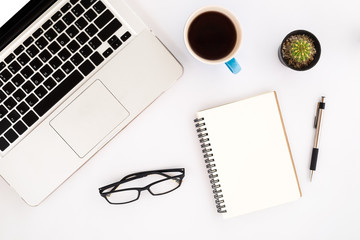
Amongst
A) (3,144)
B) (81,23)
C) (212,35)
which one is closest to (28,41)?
(81,23)

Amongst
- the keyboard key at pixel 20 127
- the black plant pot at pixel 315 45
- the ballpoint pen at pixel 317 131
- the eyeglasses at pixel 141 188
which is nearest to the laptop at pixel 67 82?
the keyboard key at pixel 20 127

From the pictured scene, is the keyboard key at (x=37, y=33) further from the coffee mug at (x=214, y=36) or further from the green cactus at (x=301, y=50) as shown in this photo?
the green cactus at (x=301, y=50)

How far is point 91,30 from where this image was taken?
27.5 inches

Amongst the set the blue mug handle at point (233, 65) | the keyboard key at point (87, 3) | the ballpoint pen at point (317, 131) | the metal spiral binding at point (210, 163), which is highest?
the keyboard key at point (87, 3)

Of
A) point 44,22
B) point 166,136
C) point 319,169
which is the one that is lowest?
point 319,169

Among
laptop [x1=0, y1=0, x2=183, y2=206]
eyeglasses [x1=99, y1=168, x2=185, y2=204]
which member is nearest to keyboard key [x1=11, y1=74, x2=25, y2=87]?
laptop [x1=0, y1=0, x2=183, y2=206]

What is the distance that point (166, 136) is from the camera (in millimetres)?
A: 796

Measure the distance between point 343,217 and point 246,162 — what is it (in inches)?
11.7

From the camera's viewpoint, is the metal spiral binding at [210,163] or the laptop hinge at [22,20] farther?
the metal spiral binding at [210,163]

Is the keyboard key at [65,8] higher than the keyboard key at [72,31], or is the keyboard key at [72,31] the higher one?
the keyboard key at [65,8]

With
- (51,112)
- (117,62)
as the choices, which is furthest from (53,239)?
(117,62)

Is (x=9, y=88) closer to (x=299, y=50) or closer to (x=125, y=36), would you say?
(x=125, y=36)

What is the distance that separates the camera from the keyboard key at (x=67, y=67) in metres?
0.70

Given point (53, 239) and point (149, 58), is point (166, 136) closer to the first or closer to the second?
point (149, 58)
